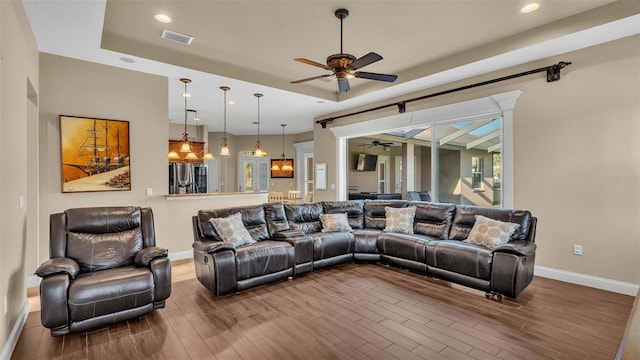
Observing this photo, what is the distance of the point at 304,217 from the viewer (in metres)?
4.98

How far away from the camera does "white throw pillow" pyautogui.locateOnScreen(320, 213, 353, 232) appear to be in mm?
4883

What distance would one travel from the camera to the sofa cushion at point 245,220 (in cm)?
389

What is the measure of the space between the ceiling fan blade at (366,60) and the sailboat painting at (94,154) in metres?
3.43

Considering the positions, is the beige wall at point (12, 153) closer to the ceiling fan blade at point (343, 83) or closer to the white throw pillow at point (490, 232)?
the ceiling fan blade at point (343, 83)

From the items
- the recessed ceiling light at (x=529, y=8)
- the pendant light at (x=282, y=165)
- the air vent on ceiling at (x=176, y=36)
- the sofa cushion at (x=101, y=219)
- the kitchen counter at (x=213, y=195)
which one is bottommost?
the sofa cushion at (x=101, y=219)

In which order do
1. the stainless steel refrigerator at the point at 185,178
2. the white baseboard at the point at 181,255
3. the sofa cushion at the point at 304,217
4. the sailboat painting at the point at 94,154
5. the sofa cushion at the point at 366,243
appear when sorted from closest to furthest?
the sailboat painting at the point at 94,154
the sofa cushion at the point at 366,243
the sofa cushion at the point at 304,217
the white baseboard at the point at 181,255
the stainless steel refrigerator at the point at 185,178

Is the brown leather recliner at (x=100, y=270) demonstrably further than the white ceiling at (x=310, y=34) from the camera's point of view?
No

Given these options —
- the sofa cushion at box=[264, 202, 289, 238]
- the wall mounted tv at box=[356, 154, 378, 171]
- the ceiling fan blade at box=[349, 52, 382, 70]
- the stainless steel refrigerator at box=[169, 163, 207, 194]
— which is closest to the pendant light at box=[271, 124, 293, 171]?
the wall mounted tv at box=[356, 154, 378, 171]

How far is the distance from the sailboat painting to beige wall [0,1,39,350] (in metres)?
1.02

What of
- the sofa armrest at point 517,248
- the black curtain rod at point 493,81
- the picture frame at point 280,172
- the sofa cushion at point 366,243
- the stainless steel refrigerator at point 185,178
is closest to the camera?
the sofa armrest at point 517,248

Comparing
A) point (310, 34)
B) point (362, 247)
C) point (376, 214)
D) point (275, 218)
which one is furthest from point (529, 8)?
point (275, 218)

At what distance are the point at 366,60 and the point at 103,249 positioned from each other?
10.9ft

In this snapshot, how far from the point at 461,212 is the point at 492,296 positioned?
129 cm

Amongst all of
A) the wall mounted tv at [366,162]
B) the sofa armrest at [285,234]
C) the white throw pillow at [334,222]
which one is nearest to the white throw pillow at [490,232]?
the white throw pillow at [334,222]
